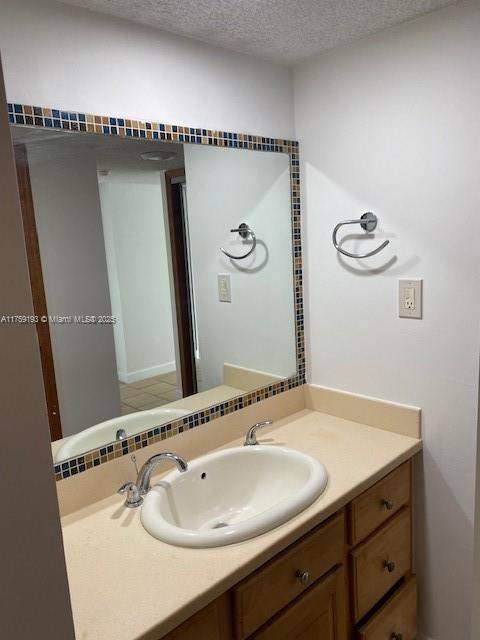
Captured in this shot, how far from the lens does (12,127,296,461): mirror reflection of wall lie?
137 centimetres

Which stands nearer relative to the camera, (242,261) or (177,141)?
(177,141)

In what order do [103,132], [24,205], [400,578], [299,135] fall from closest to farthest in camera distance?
1. [24,205]
2. [103,132]
3. [400,578]
4. [299,135]

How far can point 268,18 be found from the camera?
1.45 m

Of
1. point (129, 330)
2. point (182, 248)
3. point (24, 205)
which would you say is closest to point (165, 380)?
point (129, 330)

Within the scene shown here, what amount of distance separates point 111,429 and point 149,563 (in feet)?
1.46

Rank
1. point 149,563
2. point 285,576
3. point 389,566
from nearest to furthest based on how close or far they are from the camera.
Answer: point 149,563, point 285,576, point 389,566

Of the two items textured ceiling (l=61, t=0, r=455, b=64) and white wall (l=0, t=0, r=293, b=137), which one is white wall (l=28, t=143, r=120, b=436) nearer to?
white wall (l=0, t=0, r=293, b=137)

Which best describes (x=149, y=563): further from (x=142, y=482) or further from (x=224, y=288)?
(x=224, y=288)

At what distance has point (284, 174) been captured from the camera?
75.4 inches

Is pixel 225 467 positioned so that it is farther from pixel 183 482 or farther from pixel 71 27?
pixel 71 27

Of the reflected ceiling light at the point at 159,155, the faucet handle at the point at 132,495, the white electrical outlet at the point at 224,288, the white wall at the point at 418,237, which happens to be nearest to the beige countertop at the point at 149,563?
the faucet handle at the point at 132,495

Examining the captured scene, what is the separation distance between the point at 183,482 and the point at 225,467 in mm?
170

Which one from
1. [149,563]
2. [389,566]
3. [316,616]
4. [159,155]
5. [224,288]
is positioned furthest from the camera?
[224,288]

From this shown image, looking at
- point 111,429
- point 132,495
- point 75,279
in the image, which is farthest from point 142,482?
point 75,279
